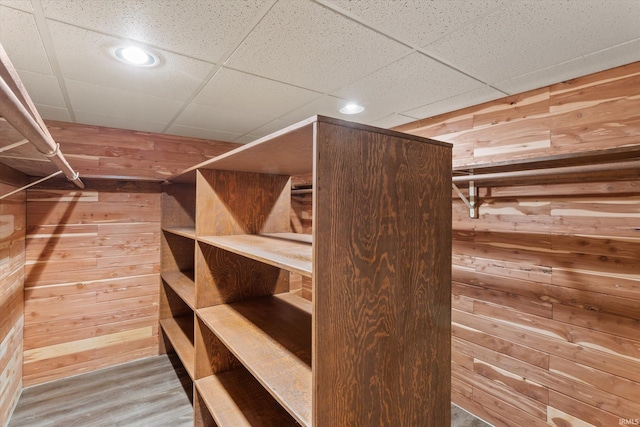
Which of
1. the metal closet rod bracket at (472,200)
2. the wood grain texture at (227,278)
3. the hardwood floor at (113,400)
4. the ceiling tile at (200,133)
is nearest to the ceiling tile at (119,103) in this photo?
the ceiling tile at (200,133)

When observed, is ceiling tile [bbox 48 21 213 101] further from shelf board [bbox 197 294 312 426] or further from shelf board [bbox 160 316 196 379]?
shelf board [bbox 160 316 196 379]

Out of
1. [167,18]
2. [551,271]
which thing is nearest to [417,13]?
[167,18]

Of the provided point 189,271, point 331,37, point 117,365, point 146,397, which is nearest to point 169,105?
point 331,37

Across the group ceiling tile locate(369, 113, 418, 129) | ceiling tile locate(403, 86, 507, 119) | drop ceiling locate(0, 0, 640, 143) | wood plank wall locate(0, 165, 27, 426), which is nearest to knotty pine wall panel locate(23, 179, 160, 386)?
wood plank wall locate(0, 165, 27, 426)

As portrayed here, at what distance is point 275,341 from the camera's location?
133 cm

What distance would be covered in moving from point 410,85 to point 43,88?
2.17 metres

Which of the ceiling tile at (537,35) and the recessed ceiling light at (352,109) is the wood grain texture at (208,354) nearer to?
the recessed ceiling light at (352,109)

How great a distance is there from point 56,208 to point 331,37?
8.81 feet

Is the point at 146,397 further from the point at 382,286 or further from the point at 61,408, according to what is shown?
the point at 382,286

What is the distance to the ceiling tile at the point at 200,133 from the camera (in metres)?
2.86

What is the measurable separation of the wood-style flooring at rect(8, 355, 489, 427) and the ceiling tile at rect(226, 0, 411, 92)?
233cm

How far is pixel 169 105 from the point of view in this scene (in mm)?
2174

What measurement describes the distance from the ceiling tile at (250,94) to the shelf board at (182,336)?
1751 millimetres

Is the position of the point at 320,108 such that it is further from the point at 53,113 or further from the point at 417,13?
the point at 53,113
